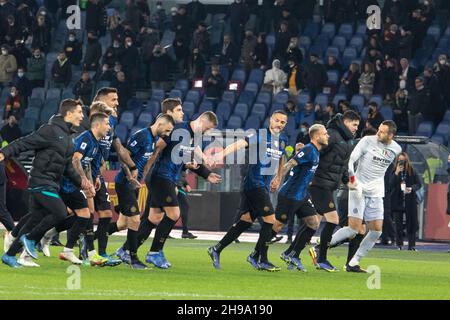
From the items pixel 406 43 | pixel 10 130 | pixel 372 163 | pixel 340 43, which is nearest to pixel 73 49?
pixel 10 130

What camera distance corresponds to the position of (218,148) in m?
29.3

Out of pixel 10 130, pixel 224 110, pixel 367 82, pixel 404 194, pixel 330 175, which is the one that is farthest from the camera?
pixel 224 110

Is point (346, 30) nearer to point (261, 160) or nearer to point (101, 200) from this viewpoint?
point (261, 160)

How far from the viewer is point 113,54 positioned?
1465 inches

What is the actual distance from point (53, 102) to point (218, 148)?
32.8ft

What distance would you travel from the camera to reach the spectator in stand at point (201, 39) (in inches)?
1459

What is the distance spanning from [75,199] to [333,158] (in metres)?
3.89

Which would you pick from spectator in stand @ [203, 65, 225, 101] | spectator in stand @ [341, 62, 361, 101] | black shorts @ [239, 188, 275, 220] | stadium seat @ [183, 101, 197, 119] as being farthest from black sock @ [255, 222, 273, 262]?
spectator in stand @ [203, 65, 225, 101]

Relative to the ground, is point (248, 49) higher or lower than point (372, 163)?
higher

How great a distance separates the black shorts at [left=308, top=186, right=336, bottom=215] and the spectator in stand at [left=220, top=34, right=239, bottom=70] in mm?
16896

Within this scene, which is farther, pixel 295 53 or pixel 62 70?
pixel 62 70

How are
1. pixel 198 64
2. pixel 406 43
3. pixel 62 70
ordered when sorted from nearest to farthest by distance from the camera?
pixel 406 43
pixel 198 64
pixel 62 70
